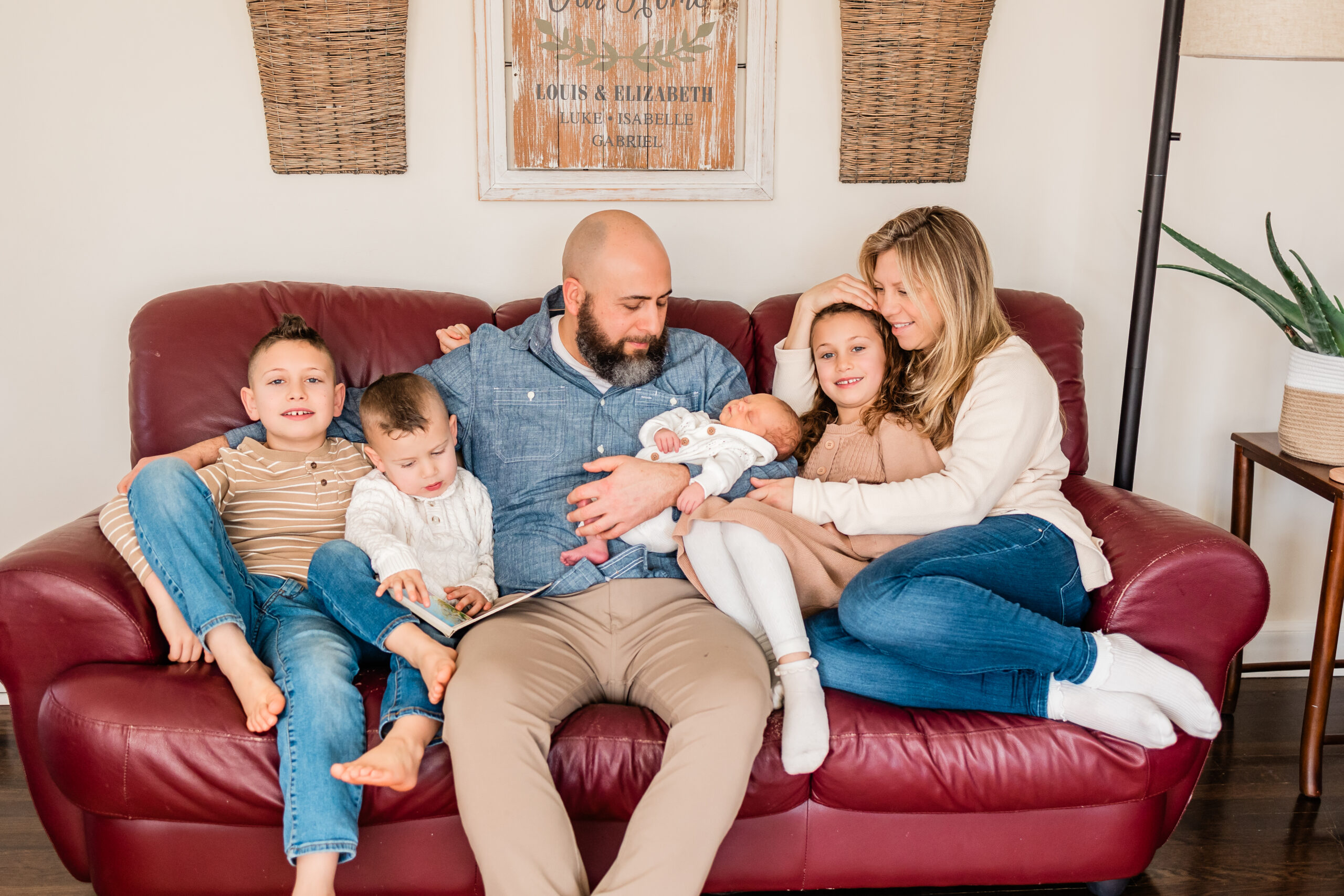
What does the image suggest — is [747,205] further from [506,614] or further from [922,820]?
[922,820]

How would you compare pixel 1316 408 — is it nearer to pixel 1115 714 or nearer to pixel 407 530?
pixel 1115 714

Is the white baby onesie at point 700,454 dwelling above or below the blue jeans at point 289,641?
above

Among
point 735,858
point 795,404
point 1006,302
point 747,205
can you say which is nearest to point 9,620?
point 735,858

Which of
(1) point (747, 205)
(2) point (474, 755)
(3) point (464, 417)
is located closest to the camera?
(2) point (474, 755)

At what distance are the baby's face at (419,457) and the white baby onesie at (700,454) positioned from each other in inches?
14.8

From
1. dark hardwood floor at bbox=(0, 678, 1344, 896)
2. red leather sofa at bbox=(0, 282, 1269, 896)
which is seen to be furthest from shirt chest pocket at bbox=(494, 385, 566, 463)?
dark hardwood floor at bbox=(0, 678, 1344, 896)

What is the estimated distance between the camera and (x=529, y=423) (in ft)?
6.51

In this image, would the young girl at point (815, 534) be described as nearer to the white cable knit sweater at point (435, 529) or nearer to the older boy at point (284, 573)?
the white cable knit sweater at point (435, 529)

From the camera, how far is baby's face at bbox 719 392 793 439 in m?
1.95

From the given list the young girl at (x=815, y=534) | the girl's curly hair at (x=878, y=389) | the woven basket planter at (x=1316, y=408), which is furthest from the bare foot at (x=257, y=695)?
the woven basket planter at (x=1316, y=408)

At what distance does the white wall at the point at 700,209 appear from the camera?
2.29 m

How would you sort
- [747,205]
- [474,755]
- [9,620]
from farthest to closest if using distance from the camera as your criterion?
[747,205], [9,620], [474,755]

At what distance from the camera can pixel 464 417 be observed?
78.9 inches

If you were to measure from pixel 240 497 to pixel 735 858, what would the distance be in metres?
1.13
